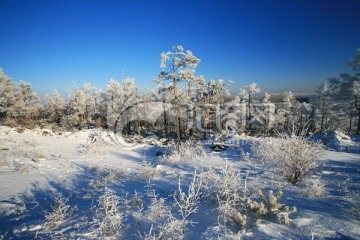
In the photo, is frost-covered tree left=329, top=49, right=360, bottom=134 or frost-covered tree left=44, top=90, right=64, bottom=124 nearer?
frost-covered tree left=329, top=49, right=360, bottom=134

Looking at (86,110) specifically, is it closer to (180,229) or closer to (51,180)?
(51,180)

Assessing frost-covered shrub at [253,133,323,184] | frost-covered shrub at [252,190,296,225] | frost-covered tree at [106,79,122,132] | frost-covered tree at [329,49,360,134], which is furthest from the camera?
frost-covered tree at [106,79,122,132]

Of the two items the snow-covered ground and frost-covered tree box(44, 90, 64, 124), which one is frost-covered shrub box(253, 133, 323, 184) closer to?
the snow-covered ground

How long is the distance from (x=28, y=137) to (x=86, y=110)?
30.5m

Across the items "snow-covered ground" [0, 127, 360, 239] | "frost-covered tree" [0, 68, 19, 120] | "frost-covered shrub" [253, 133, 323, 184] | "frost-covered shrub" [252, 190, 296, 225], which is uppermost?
"frost-covered tree" [0, 68, 19, 120]

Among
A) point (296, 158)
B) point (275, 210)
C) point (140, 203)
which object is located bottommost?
point (140, 203)

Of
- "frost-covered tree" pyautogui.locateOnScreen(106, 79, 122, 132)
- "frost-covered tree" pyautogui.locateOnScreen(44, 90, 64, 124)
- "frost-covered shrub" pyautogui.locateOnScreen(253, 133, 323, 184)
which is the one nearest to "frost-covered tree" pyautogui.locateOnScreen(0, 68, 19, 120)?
"frost-covered tree" pyautogui.locateOnScreen(106, 79, 122, 132)

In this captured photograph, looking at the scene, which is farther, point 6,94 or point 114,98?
point 114,98

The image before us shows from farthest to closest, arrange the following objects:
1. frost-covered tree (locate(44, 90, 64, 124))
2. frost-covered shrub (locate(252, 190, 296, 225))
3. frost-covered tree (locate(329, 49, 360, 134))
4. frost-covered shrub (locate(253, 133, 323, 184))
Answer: frost-covered tree (locate(44, 90, 64, 124)) → frost-covered tree (locate(329, 49, 360, 134)) → frost-covered shrub (locate(253, 133, 323, 184)) → frost-covered shrub (locate(252, 190, 296, 225))

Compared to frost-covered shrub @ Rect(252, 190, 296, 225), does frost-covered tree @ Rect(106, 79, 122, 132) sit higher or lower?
higher

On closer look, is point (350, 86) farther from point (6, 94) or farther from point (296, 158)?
point (6, 94)

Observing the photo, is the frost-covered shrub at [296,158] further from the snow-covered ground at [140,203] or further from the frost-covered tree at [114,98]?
the frost-covered tree at [114,98]

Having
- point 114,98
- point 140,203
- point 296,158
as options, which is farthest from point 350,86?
point 114,98

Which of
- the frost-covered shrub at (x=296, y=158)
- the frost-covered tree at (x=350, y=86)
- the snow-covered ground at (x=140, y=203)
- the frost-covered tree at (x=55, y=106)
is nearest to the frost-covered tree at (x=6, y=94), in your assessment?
the frost-covered tree at (x=55, y=106)
